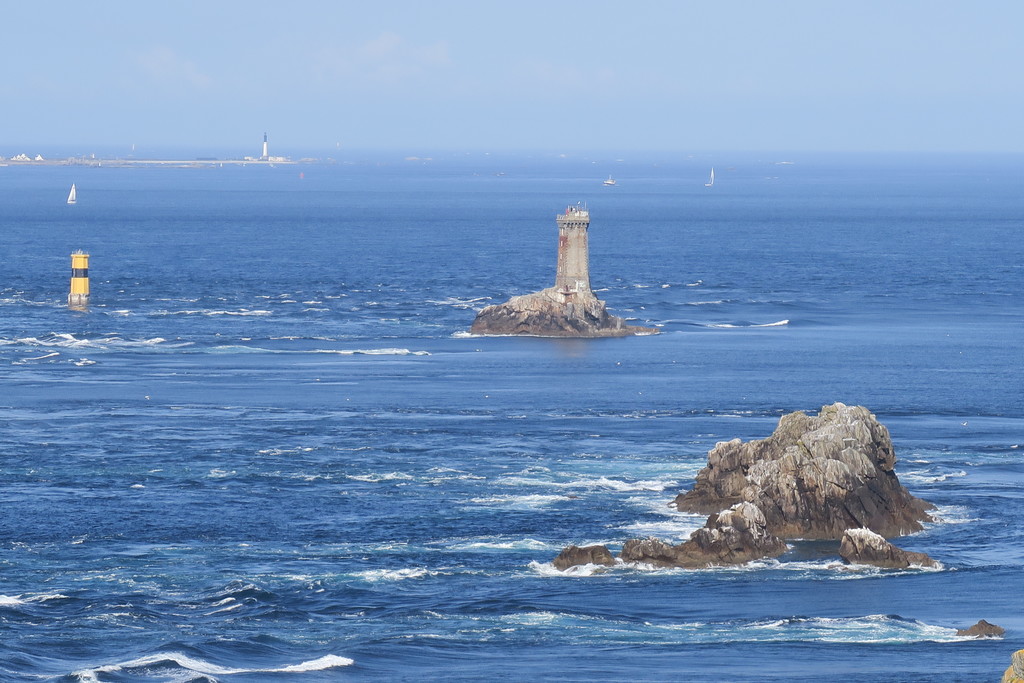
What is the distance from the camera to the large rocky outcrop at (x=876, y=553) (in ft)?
221

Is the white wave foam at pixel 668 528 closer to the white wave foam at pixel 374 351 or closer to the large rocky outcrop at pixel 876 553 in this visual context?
the large rocky outcrop at pixel 876 553

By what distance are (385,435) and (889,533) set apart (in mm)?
31935

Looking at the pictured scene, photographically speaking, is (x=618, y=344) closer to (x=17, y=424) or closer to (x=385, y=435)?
(x=385, y=435)

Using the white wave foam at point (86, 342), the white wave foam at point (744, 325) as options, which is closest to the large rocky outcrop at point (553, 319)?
the white wave foam at point (744, 325)

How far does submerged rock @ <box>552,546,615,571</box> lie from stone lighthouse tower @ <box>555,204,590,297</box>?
7551 cm

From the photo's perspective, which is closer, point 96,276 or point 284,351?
point 284,351

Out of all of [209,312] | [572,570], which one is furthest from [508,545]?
[209,312]

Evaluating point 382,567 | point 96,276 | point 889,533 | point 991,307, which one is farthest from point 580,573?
point 96,276

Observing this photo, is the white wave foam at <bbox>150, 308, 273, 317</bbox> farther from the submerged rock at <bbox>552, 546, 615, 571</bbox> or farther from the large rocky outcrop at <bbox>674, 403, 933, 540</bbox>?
the submerged rock at <bbox>552, 546, 615, 571</bbox>

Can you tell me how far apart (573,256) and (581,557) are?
252ft

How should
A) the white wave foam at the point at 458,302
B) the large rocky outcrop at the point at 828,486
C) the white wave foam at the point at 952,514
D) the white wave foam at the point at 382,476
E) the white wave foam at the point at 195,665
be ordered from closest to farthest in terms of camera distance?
the white wave foam at the point at 195,665 < the large rocky outcrop at the point at 828,486 < the white wave foam at the point at 952,514 < the white wave foam at the point at 382,476 < the white wave foam at the point at 458,302

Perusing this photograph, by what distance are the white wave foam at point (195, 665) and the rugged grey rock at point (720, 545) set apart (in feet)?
52.4

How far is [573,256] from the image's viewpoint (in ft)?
465

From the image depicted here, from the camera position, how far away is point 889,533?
2874 inches
